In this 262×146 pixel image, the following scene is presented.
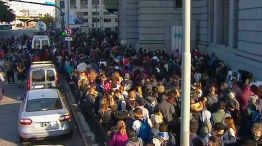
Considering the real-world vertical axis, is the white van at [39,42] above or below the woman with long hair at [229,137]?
above

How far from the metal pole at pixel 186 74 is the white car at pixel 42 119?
6.12 metres

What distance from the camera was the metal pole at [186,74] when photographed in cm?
850

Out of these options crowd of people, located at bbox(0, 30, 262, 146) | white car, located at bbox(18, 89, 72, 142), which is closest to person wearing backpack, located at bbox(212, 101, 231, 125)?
crowd of people, located at bbox(0, 30, 262, 146)

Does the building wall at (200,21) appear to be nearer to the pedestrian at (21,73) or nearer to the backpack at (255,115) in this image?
the pedestrian at (21,73)

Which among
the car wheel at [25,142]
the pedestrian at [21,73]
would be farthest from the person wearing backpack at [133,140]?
the pedestrian at [21,73]

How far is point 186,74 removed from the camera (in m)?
8.56

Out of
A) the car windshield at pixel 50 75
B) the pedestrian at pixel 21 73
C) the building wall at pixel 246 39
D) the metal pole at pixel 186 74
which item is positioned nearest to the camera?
the metal pole at pixel 186 74

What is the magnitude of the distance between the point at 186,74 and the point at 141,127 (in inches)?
82.3

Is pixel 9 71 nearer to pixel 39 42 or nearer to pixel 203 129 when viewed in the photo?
pixel 39 42

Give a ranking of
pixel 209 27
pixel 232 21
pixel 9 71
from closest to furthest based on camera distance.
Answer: pixel 232 21 < pixel 9 71 < pixel 209 27

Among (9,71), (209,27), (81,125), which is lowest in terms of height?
(81,125)

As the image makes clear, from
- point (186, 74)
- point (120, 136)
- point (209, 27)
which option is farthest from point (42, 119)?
point (209, 27)

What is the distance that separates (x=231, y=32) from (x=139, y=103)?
12970 mm

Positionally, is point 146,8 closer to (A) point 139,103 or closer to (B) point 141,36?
(B) point 141,36
